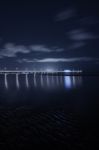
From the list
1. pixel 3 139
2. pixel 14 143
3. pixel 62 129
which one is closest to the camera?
pixel 14 143

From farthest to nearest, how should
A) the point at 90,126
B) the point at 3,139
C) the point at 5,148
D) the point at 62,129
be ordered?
the point at 90,126 → the point at 62,129 → the point at 3,139 → the point at 5,148

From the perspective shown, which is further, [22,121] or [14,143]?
[22,121]

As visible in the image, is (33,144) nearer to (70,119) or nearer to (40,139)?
A: (40,139)

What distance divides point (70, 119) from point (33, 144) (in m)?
8.27

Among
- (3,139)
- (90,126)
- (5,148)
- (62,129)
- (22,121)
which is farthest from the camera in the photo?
(22,121)

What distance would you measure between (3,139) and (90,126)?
9346mm

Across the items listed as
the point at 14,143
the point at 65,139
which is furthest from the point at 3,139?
the point at 65,139

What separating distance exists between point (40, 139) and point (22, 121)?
19.5ft

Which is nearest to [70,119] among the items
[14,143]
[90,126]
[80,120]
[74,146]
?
[80,120]

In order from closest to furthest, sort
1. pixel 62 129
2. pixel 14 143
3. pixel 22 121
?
pixel 14 143, pixel 62 129, pixel 22 121

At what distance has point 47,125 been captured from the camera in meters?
18.0

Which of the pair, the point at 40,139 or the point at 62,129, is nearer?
the point at 40,139

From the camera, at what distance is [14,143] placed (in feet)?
44.5

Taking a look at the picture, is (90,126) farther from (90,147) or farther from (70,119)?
(90,147)
